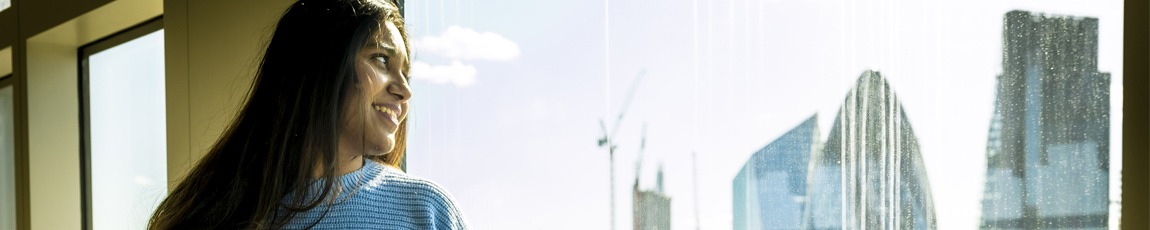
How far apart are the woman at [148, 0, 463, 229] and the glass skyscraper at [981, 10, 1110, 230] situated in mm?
696

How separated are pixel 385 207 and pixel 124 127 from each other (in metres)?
2.84

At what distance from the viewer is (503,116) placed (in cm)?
195

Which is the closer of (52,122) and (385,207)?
(385,207)

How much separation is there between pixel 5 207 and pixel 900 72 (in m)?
4.37

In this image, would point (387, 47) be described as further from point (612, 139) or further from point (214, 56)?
point (214, 56)

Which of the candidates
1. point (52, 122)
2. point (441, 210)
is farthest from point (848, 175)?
point (52, 122)

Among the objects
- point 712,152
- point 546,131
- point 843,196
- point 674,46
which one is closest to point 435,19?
point 546,131

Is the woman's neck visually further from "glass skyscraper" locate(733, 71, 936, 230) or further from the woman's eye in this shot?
"glass skyscraper" locate(733, 71, 936, 230)

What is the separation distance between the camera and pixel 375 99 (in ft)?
2.97

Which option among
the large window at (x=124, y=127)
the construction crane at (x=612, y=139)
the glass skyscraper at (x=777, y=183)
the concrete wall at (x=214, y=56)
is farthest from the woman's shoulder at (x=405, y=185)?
the large window at (x=124, y=127)

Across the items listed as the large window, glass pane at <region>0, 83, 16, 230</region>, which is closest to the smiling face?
the large window

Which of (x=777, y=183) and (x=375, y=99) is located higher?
(x=375, y=99)

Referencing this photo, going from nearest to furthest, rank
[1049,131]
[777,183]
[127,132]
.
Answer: [1049,131] < [777,183] < [127,132]

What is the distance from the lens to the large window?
310cm
